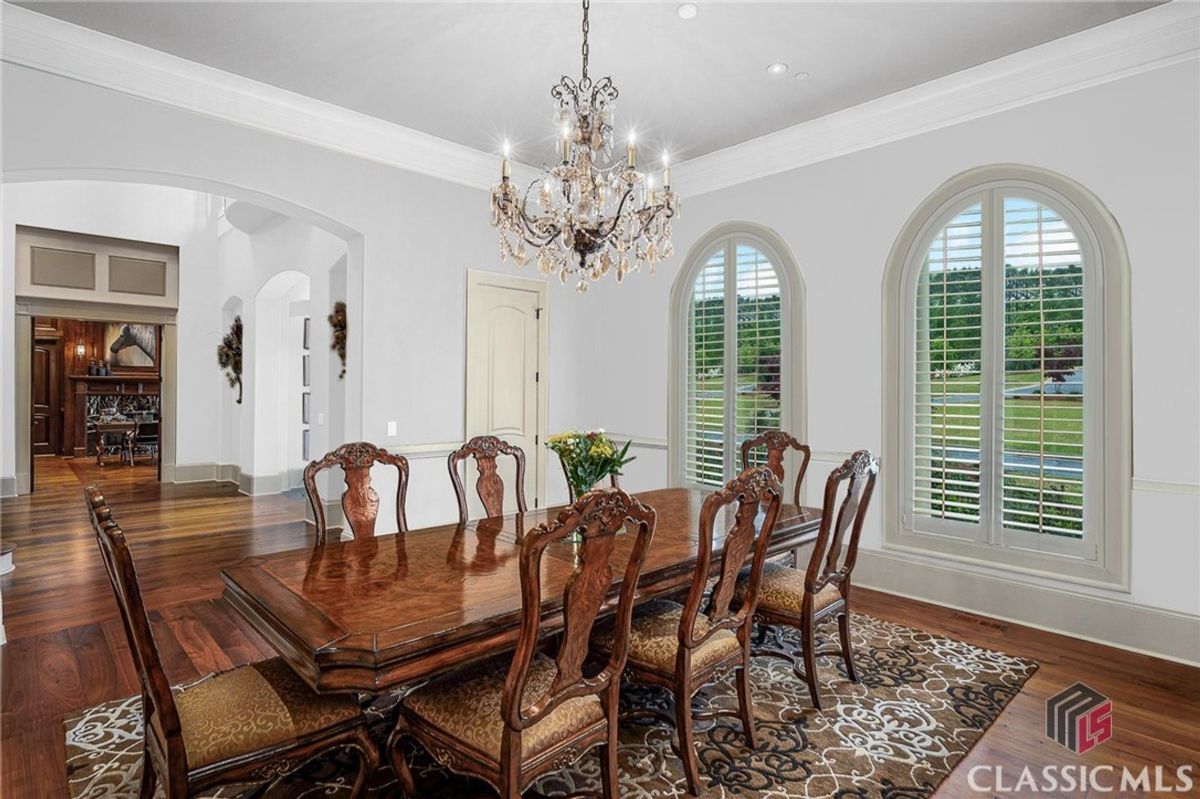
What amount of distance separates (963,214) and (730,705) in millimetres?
3191

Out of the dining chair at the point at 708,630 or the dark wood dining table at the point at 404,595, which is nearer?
the dark wood dining table at the point at 404,595

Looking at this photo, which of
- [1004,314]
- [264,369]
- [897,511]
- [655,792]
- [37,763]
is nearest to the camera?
[655,792]

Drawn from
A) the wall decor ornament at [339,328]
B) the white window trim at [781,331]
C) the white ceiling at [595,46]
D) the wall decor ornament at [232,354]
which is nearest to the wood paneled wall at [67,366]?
the wall decor ornament at [232,354]

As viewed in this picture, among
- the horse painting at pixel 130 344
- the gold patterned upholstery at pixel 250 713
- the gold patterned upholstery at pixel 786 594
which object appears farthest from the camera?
the horse painting at pixel 130 344

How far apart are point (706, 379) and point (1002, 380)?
2101 millimetres

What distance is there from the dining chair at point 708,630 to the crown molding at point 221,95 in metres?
3.69

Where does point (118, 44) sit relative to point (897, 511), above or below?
above

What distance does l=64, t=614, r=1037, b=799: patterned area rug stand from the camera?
2111mm

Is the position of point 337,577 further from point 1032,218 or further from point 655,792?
point 1032,218

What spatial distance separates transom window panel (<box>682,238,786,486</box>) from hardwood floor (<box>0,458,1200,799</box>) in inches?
57.2

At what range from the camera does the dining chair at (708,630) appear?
2.01 meters

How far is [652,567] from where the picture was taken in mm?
2266

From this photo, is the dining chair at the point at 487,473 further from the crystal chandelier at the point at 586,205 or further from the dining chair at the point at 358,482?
the crystal chandelier at the point at 586,205

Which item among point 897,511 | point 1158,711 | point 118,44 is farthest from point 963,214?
point 118,44
